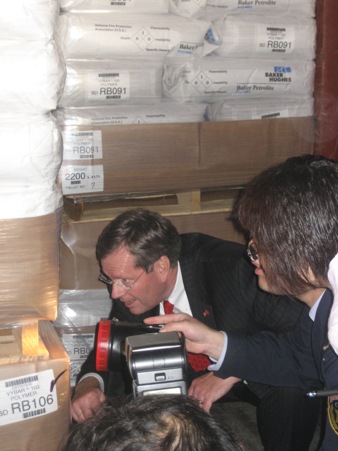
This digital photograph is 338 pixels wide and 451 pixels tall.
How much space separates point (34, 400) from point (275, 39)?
4.18 ft

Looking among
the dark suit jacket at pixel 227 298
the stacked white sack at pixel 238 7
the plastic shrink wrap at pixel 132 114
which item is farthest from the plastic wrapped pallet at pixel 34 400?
the stacked white sack at pixel 238 7

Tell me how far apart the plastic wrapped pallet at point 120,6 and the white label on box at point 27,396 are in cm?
99

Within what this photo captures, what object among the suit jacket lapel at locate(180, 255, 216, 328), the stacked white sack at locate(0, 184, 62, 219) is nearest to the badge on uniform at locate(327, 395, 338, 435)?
the suit jacket lapel at locate(180, 255, 216, 328)

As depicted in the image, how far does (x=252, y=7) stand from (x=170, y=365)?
4.09ft

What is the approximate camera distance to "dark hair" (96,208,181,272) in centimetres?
171

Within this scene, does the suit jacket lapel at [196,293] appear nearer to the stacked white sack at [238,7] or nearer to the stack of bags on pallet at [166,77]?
the stack of bags on pallet at [166,77]

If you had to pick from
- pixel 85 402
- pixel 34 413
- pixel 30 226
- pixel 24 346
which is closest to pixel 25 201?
pixel 30 226

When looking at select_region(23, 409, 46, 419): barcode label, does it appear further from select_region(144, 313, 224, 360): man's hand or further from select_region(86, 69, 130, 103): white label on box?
select_region(86, 69, 130, 103): white label on box

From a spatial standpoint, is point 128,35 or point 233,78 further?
point 233,78

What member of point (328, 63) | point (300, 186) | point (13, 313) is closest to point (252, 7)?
point (328, 63)

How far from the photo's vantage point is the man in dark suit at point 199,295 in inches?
64.9

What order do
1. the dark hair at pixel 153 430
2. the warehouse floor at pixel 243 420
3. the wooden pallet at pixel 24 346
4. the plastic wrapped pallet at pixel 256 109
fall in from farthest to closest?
the warehouse floor at pixel 243 420 → the plastic wrapped pallet at pixel 256 109 → the wooden pallet at pixel 24 346 → the dark hair at pixel 153 430

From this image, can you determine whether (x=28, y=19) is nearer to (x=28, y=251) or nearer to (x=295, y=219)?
(x=28, y=251)

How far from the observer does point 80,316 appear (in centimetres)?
194
